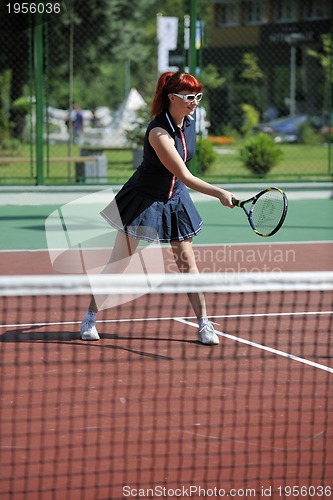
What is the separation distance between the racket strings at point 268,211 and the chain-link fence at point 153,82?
321 inches

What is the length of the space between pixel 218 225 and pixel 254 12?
31651 mm

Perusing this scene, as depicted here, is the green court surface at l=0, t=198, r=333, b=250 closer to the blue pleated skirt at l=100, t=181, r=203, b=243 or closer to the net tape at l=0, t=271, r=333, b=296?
the blue pleated skirt at l=100, t=181, r=203, b=243

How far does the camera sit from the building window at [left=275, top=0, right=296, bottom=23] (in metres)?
41.4

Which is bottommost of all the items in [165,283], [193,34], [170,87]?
[165,283]

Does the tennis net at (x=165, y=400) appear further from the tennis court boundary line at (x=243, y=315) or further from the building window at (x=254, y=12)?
the building window at (x=254, y=12)

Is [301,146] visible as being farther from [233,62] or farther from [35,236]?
[35,236]

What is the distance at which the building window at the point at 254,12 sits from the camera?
42.1m

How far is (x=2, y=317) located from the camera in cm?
748

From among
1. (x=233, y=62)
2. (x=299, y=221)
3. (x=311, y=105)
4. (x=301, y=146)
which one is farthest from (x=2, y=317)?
(x=311, y=105)

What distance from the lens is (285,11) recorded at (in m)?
41.9

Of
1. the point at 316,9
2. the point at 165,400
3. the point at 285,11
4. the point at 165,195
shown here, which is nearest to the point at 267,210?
the point at 165,195

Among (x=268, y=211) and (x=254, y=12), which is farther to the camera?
(x=254, y=12)

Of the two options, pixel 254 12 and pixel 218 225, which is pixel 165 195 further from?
pixel 254 12

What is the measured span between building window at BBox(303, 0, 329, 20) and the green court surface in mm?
25609
